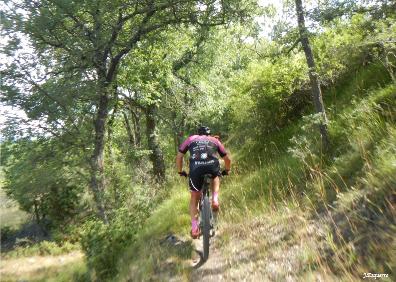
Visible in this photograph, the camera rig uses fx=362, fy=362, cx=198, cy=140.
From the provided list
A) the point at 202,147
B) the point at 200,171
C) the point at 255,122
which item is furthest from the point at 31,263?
the point at 202,147

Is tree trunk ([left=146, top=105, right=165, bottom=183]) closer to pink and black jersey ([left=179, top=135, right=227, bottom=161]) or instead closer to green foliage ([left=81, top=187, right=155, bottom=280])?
green foliage ([left=81, top=187, right=155, bottom=280])

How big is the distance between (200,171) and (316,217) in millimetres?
1996

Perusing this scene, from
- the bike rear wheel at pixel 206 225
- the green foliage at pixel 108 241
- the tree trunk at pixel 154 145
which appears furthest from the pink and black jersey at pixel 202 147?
the tree trunk at pixel 154 145

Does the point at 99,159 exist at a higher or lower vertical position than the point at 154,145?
lower

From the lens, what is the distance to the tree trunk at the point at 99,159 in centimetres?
841

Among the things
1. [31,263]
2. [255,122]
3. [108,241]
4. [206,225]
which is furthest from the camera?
[31,263]

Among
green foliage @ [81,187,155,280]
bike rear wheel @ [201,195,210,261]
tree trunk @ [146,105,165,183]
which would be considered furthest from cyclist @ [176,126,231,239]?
tree trunk @ [146,105,165,183]

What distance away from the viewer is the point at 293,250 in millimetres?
4910

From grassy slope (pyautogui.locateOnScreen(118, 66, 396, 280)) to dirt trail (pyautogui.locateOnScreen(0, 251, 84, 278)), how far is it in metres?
7.01

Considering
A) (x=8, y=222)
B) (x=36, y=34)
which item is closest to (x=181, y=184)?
(x=36, y=34)

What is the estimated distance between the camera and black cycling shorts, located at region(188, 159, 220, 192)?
6.20m

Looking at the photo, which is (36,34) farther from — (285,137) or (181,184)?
(285,137)

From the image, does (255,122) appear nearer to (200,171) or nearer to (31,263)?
(200,171)

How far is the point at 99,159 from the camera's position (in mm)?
8656
